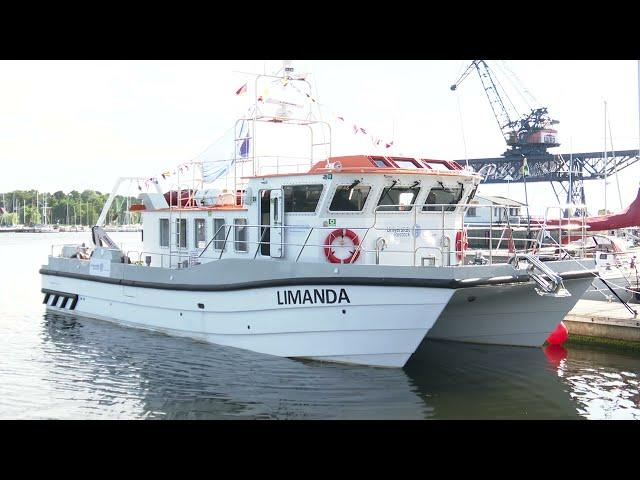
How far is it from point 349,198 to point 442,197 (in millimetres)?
1637

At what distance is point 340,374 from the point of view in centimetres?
962

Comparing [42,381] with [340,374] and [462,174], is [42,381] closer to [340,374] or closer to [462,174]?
[340,374]

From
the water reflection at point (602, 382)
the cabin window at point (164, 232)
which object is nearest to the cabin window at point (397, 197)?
the water reflection at point (602, 382)

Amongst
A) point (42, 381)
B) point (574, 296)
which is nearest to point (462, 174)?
point (574, 296)

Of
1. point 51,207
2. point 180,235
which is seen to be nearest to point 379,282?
point 180,235

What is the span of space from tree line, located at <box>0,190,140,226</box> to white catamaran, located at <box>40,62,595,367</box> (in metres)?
99.3

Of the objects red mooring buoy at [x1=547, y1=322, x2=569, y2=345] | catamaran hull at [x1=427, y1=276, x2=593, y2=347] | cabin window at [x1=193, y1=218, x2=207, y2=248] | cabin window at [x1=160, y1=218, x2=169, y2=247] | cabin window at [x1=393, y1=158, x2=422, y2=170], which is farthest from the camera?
cabin window at [x1=160, y1=218, x2=169, y2=247]

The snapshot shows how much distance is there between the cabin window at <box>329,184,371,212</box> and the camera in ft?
33.8

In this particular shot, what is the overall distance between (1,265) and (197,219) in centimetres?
2648

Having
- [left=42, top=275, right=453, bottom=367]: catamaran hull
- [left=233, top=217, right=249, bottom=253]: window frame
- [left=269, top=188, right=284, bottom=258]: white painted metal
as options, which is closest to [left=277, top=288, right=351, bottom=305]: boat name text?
[left=42, top=275, right=453, bottom=367]: catamaran hull

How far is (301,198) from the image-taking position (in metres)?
10.8

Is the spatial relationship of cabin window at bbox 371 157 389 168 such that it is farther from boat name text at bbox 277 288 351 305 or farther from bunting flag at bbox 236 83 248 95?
bunting flag at bbox 236 83 248 95

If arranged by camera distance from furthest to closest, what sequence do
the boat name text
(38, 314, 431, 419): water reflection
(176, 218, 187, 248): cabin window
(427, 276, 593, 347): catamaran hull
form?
(176, 218, 187, 248): cabin window, (427, 276, 593, 347): catamaran hull, the boat name text, (38, 314, 431, 419): water reflection

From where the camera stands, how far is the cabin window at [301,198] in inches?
417
